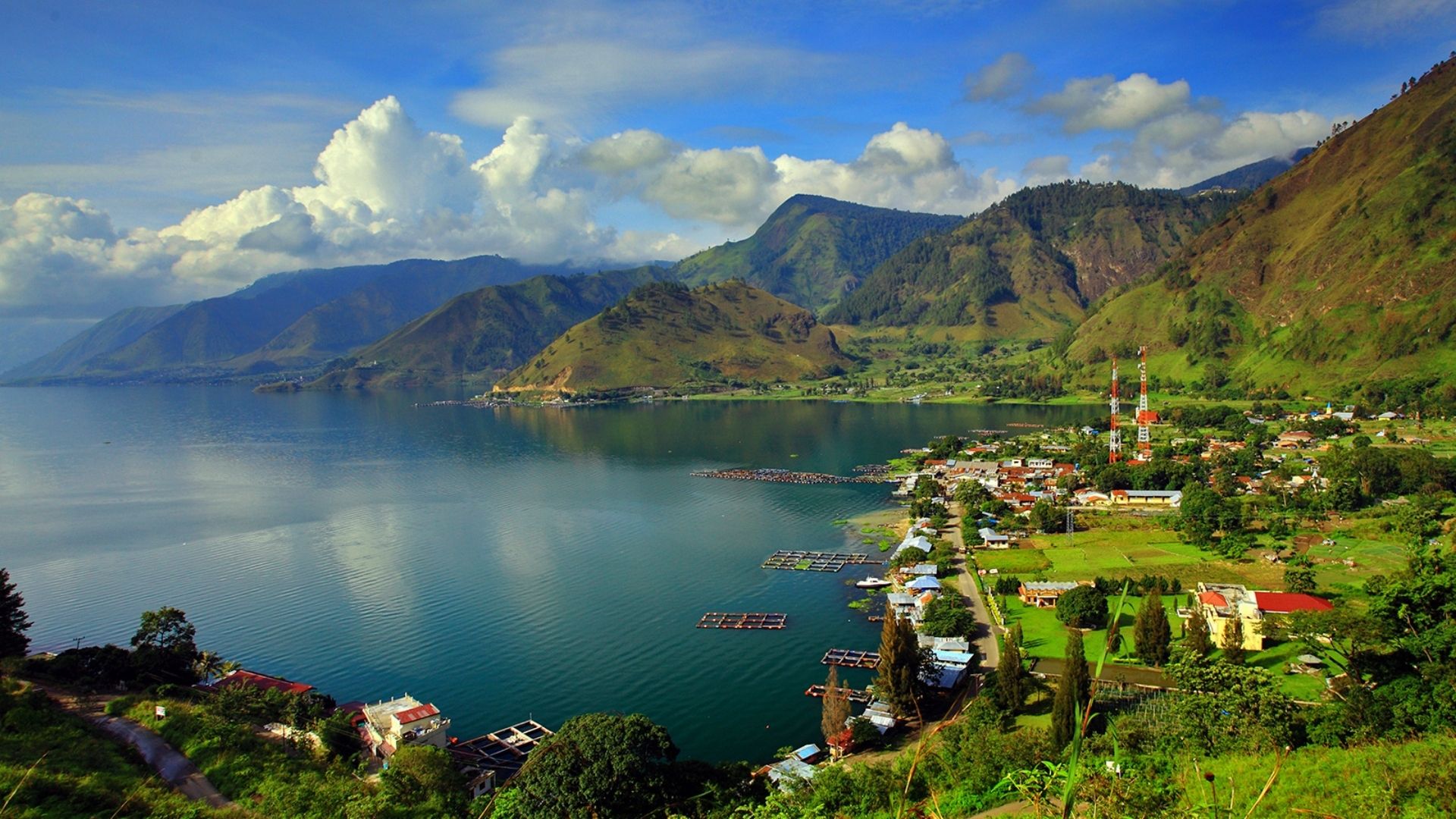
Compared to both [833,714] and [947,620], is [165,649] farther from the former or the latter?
[947,620]

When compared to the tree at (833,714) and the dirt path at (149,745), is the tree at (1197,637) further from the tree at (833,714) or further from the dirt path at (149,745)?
the dirt path at (149,745)

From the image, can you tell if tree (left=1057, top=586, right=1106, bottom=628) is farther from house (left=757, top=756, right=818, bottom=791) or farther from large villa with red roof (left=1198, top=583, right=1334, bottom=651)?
house (left=757, top=756, right=818, bottom=791)

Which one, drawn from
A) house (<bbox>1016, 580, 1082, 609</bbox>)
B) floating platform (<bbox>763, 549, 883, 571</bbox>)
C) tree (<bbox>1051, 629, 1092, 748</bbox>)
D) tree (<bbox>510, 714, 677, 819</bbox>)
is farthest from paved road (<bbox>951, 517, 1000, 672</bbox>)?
tree (<bbox>510, 714, 677, 819</bbox>)

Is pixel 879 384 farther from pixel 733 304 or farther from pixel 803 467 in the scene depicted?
pixel 803 467

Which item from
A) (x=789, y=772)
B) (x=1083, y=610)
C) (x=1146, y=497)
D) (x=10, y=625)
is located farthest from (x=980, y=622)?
(x=10, y=625)

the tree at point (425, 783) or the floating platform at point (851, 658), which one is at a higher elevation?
the tree at point (425, 783)

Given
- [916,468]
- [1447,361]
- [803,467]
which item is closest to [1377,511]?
[916,468]

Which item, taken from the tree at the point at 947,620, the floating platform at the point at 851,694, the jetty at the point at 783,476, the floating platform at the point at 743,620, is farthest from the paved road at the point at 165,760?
the jetty at the point at 783,476

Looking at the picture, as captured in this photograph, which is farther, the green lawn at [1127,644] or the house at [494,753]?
the green lawn at [1127,644]
